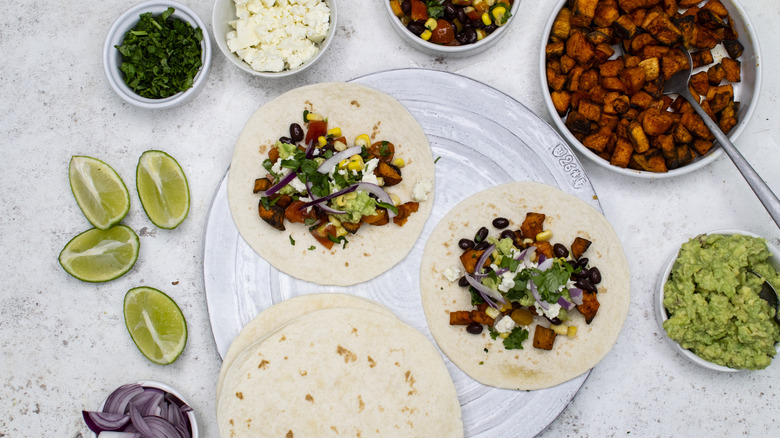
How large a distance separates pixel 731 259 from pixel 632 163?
2.62ft

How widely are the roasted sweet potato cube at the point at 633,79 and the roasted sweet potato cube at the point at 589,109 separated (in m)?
0.22

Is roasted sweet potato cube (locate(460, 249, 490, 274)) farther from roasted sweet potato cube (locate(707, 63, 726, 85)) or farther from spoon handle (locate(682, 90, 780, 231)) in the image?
roasted sweet potato cube (locate(707, 63, 726, 85))

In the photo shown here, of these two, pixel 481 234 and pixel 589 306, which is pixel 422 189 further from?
pixel 589 306

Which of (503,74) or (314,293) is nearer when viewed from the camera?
(314,293)

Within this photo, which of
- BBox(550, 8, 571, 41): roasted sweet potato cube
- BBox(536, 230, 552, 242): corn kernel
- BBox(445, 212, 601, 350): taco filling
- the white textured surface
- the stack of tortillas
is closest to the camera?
the stack of tortillas

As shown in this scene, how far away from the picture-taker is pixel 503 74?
12.2 feet

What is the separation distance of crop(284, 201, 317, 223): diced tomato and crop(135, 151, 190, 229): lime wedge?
73 centimetres

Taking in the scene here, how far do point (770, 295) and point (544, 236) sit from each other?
1.42 m

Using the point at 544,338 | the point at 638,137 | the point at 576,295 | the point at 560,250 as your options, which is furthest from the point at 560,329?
the point at 638,137

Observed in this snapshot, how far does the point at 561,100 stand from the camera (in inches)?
135

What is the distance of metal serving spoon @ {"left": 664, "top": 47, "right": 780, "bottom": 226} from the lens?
3.25 meters

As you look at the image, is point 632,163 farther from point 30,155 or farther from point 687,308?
point 30,155

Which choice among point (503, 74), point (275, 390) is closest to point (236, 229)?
point (275, 390)

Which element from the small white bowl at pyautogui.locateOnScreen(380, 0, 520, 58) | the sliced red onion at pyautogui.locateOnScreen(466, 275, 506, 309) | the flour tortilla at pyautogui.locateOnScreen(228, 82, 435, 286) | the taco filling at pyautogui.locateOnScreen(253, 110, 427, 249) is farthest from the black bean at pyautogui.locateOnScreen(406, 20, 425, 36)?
the sliced red onion at pyautogui.locateOnScreen(466, 275, 506, 309)
